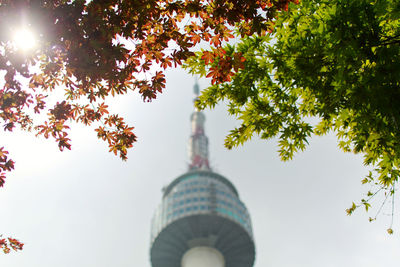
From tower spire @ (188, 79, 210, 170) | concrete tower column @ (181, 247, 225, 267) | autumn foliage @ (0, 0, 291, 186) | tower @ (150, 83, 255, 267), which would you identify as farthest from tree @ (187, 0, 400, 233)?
tower spire @ (188, 79, 210, 170)

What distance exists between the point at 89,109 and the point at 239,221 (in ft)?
246

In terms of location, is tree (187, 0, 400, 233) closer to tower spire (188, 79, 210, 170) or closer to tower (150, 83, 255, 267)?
tower (150, 83, 255, 267)

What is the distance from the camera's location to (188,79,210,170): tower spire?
9509cm

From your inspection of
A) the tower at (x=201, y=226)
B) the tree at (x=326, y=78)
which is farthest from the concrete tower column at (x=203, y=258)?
the tree at (x=326, y=78)

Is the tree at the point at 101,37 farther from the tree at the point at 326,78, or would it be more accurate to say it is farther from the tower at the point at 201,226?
the tower at the point at 201,226

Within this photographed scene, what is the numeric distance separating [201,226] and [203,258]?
261 inches

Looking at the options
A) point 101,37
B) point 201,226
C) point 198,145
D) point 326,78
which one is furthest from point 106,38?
point 198,145

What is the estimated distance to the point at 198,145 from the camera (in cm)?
10219

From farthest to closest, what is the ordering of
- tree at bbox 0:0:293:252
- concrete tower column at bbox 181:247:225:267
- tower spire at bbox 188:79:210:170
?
tower spire at bbox 188:79:210:170, concrete tower column at bbox 181:247:225:267, tree at bbox 0:0:293:252

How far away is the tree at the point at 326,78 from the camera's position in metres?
6.25

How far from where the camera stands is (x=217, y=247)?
82.8 meters

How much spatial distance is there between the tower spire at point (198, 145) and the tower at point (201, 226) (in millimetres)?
6039

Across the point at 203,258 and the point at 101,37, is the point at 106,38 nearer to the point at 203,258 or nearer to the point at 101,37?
the point at 101,37

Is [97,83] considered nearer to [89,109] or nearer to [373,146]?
[89,109]
